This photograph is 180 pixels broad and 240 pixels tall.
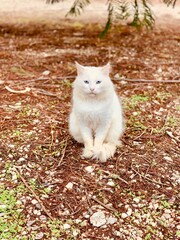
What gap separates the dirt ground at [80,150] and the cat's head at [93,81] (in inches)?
15.4

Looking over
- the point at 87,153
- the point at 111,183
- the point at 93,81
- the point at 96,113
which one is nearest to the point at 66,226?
the point at 111,183

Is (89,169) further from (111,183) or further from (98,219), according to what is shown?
(98,219)

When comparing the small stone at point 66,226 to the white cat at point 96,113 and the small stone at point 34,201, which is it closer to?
the small stone at point 34,201

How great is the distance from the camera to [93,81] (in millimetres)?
2111

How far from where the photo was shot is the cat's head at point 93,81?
6.93 feet

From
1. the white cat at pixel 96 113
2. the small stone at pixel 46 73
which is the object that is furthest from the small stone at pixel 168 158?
the small stone at pixel 46 73

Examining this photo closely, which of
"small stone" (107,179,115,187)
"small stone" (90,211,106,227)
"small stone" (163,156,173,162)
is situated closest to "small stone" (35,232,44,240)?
"small stone" (90,211,106,227)

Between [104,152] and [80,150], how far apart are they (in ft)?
0.56

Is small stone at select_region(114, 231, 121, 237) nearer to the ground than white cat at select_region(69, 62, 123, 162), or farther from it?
nearer to the ground

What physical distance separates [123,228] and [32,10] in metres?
3.61

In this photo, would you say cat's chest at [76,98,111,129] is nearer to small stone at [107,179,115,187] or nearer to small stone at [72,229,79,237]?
small stone at [107,179,115,187]

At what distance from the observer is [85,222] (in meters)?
1.90

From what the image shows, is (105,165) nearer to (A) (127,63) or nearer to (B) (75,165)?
(B) (75,165)

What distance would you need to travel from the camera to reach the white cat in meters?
2.14
